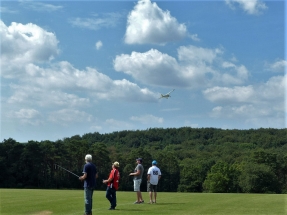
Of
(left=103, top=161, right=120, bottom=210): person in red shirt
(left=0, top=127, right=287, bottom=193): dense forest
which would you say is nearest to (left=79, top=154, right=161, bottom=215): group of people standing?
(left=103, top=161, right=120, bottom=210): person in red shirt

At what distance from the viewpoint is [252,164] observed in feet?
326

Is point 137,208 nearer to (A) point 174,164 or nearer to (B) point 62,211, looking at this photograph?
(B) point 62,211

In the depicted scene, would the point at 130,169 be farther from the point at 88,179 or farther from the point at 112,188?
the point at 88,179

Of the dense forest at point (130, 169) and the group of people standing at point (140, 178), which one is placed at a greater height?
the dense forest at point (130, 169)

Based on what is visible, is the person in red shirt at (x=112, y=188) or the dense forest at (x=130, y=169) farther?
the dense forest at (x=130, y=169)

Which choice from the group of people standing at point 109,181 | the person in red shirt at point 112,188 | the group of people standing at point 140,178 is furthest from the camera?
the group of people standing at point 140,178

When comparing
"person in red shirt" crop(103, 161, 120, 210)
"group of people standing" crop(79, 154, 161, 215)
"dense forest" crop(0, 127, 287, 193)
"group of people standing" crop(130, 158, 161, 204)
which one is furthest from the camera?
"dense forest" crop(0, 127, 287, 193)

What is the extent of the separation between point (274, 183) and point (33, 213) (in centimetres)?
8069

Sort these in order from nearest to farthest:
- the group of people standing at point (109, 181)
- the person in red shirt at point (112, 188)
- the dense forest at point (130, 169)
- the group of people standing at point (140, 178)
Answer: the group of people standing at point (109, 181) < the person in red shirt at point (112, 188) < the group of people standing at point (140, 178) < the dense forest at point (130, 169)

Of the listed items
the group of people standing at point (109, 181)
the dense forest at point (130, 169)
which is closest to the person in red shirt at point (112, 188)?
the group of people standing at point (109, 181)

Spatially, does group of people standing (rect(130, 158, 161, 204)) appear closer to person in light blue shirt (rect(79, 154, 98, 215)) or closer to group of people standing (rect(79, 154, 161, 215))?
group of people standing (rect(79, 154, 161, 215))

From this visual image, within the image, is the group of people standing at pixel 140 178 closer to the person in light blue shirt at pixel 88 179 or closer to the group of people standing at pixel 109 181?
the group of people standing at pixel 109 181

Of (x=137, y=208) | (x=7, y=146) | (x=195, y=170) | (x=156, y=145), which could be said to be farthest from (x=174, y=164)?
(x=137, y=208)

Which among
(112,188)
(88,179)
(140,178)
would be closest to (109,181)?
(112,188)
